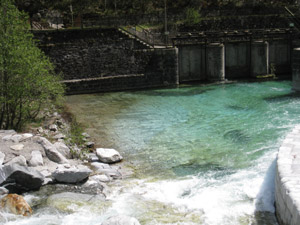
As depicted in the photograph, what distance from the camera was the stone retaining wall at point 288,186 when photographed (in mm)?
7871

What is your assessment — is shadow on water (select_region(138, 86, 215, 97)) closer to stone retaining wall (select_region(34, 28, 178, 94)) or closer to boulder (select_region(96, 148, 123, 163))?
stone retaining wall (select_region(34, 28, 178, 94))

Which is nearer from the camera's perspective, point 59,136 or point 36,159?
point 36,159

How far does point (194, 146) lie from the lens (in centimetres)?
1542

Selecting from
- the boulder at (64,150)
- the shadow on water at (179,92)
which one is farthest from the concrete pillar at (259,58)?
the boulder at (64,150)

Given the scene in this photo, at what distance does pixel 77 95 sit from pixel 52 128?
9.36 metres

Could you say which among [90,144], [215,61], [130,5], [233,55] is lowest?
[90,144]

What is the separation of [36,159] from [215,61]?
62.7 feet

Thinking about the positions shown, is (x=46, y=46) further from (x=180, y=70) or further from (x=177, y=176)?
(x=177, y=176)

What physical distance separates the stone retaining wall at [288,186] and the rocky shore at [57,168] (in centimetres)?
313

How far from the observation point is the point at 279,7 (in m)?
42.1

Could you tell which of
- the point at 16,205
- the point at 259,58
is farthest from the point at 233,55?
the point at 16,205

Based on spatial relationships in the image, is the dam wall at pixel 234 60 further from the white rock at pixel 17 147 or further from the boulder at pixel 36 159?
the boulder at pixel 36 159

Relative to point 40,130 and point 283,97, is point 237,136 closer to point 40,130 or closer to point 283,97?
point 40,130

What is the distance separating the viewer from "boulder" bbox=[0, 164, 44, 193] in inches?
434
